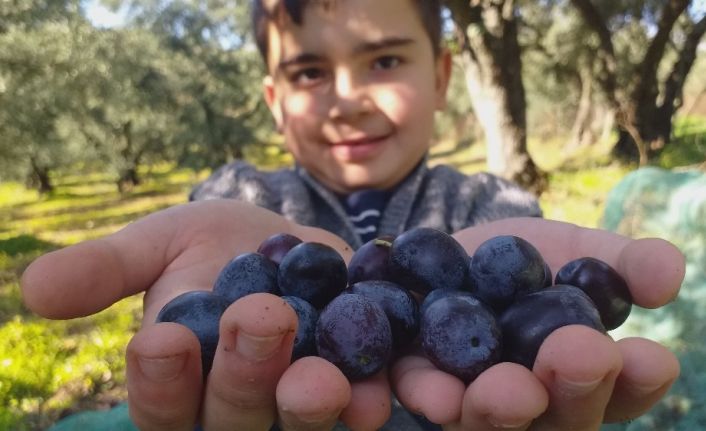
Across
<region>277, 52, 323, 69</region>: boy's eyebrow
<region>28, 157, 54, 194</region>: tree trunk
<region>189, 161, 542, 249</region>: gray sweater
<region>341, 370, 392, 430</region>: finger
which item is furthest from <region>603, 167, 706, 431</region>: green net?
<region>28, 157, 54, 194</region>: tree trunk

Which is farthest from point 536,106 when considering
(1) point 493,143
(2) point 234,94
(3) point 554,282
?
(3) point 554,282

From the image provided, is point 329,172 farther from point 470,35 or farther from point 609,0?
point 609,0

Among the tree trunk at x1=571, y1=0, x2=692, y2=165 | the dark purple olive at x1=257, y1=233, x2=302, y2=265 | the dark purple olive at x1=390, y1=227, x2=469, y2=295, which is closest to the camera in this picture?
the dark purple olive at x1=390, y1=227, x2=469, y2=295

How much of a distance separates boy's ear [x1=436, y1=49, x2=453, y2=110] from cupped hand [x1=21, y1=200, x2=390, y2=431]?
1.52 metres

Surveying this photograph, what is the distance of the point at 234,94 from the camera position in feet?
63.2

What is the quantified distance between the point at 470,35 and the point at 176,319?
6175 millimetres

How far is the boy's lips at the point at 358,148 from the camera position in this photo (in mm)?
2109

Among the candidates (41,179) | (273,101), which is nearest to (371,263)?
(273,101)

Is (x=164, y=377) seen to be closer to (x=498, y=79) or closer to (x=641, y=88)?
(x=498, y=79)

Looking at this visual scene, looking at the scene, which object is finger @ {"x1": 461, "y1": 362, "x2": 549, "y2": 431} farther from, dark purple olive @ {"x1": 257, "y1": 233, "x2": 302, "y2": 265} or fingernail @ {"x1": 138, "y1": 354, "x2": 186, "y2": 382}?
dark purple olive @ {"x1": 257, "y1": 233, "x2": 302, "y2": 265}

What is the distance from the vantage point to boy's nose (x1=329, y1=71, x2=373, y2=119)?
1.99 metres

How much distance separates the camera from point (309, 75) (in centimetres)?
207

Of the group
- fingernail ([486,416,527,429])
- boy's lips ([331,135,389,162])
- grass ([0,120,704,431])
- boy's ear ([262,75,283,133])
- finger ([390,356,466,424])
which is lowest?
grass ([0,120,704,431])

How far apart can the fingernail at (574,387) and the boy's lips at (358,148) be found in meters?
1.39
